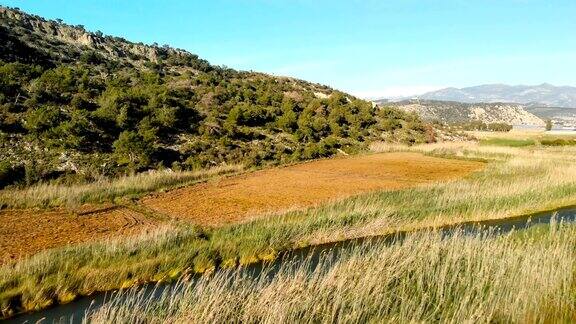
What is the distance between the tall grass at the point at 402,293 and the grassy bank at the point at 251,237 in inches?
122

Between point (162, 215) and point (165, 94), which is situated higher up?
point (165, 94)

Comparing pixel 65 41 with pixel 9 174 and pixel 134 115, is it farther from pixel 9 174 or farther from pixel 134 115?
pixel 9 174

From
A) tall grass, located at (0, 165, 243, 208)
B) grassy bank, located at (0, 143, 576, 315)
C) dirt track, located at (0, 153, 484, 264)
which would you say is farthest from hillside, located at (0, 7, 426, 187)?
grassy bank, located at (0, 143, 576, 315)

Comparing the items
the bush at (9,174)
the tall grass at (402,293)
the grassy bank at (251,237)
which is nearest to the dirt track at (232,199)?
the grassy bank at (251,237)

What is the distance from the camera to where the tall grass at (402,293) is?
307 inches

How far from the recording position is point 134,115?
147ft

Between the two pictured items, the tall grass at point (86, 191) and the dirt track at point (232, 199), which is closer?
the dirt track at point (232, 199)

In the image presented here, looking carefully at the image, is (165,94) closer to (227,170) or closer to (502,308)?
(227,170)

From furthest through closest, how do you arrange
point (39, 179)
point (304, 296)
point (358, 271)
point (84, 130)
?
point (84, 130), point (39, 179), point (358, 271), point (304, 296)


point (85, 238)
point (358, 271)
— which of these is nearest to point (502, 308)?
point (358, 271)

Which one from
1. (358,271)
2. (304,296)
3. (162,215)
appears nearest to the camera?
(304,296)

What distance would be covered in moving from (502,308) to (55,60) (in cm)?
6108

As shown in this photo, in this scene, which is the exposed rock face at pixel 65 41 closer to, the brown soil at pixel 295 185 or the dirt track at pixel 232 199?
the brown soil at pixel 295 185

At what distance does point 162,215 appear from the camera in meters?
20.8
